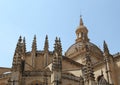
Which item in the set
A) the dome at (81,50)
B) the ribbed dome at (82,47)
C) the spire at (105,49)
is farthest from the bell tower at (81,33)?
the spire at (105,49)

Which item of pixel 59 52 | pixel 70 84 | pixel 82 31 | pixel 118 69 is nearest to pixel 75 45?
pixel 82 31

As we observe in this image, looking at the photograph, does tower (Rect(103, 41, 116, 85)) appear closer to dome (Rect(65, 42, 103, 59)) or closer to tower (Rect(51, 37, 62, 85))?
tower (Rect(51, 37, 62, 85))

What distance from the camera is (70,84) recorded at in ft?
83.8

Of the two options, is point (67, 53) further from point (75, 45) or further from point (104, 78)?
point (104, 78)

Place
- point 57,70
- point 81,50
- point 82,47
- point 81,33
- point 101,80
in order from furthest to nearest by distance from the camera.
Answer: point 81,33, point 82,47, point 81,50, point 101,80, point 57,70

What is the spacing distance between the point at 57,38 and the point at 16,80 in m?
5.50

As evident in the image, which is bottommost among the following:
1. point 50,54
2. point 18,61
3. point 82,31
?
point 18,61

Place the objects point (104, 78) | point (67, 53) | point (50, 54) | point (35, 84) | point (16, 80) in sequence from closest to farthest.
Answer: point (16, 80) < point (35, 84) < point (104, 78) < point (50, 54) < point (67, 53)

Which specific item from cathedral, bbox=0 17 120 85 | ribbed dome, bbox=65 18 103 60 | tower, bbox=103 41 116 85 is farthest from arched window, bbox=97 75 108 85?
ribbed dome, bbox=65 18 103 60

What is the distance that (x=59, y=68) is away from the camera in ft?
68.7

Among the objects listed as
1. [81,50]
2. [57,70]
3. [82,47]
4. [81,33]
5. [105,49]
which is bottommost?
[57,70]

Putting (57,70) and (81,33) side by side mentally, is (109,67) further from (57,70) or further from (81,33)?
(81,33)

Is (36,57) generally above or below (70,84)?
above

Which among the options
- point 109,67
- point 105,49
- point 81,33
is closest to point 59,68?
point 109,67
